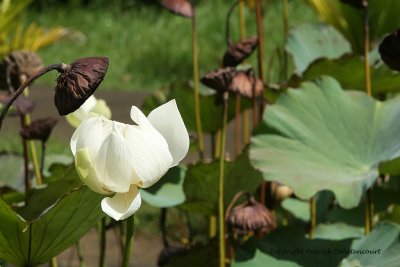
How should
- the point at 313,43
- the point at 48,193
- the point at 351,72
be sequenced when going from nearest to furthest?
the point at 48,193 < the point at 351,72 < the point at 313,43

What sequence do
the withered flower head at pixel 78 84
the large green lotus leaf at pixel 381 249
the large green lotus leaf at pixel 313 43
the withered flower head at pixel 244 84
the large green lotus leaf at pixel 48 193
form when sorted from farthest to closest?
1. the large green lotus leaf at pixel 313 43
2. the withered flower head at pixel 244 84
3. the large green lotus leaf at pixel 381 249
4. the large green lotus leaf at pixel 48 193
5. the withered flower head at pixel 78 84

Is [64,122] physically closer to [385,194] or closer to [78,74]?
[385,194]

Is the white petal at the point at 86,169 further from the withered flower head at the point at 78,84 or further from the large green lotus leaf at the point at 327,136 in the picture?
the large green lotus leaf at the point at 327,136

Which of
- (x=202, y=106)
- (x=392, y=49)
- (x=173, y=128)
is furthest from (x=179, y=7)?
(x=173, y=128)

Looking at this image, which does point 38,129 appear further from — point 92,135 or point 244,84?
point 92,135

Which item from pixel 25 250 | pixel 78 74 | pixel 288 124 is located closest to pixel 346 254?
pixel 288 124

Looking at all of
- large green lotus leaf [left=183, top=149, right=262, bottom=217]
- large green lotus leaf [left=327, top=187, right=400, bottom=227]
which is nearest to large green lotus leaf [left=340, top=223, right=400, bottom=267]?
large green lotus leaf [left=183, top=149, right=262, bottom=217]

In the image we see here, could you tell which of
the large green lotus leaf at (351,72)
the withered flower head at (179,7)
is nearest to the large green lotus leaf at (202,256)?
the large green lotus leaf at (351,72)
